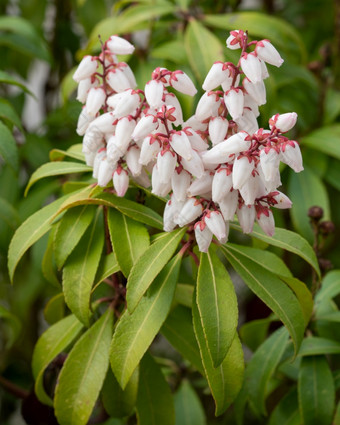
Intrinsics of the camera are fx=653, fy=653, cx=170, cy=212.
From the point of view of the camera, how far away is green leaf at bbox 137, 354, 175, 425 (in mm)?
946

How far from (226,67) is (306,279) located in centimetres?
96

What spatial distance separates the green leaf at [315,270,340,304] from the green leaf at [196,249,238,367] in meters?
0.32

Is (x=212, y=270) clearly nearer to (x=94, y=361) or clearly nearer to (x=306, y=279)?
(x=94, y=361)

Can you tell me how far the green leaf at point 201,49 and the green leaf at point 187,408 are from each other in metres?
0.60

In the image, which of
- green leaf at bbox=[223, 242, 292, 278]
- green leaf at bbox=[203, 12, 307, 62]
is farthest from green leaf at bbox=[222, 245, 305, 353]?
green leaf at bbox=[203, 12, 307, 62]

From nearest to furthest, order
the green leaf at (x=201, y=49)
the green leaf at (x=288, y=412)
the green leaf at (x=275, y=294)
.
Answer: the green leaf at (x=275, y=294) → the green leaf at (x=288, y=412) → the green leaf at (x=201, y=49)

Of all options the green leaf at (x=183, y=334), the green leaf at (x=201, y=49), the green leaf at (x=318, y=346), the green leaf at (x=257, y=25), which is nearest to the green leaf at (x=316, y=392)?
the green leaf at (x=318, y=346)

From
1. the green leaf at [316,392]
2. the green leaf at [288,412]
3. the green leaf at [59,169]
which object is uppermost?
the green leaf at [59,169]

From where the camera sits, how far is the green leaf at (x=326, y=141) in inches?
50.3

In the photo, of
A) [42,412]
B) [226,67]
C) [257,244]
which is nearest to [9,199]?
[42,412]

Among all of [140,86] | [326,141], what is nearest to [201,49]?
[140,86]

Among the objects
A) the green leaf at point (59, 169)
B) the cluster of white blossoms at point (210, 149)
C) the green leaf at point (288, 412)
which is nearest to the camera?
the cluster of white blossoms at point (210, 149)

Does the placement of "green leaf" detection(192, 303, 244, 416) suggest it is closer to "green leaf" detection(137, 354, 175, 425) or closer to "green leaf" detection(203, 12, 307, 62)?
"green leaf" detection(137, 354, 175, 425)

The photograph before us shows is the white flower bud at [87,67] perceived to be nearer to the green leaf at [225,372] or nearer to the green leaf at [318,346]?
the green leaf at [225,372]
